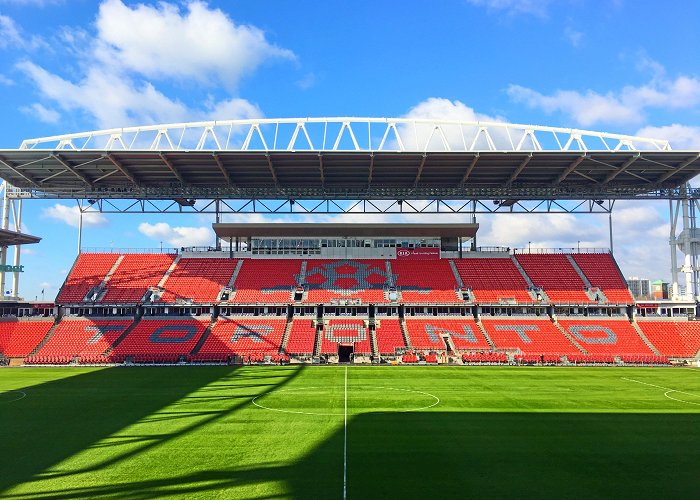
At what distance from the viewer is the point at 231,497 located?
12547 millimetres

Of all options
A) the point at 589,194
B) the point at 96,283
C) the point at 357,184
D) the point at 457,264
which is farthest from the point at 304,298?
the point at 589,194

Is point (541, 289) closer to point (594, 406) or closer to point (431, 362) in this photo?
point (431, 362)

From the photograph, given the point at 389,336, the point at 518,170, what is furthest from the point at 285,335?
the point at 518,170

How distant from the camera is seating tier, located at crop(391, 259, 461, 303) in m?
54.5

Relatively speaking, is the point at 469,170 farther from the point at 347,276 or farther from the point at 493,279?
the point at 347,276

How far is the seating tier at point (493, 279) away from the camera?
54500 mm

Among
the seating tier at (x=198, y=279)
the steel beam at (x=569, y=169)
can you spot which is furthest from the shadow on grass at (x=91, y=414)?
the steel beam at (x=569, y=169)

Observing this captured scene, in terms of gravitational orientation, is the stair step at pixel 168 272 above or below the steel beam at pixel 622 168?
below

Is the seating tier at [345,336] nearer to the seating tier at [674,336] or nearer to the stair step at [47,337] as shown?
the stair step at [47,337]

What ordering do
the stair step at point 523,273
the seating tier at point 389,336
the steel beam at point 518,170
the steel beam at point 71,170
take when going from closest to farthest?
the steel beam at point 71,170 < the steel beam at point 518,170 < the seating tier at point 389,336 < the stair step at point 523,273

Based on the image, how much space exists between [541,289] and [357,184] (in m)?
23.1

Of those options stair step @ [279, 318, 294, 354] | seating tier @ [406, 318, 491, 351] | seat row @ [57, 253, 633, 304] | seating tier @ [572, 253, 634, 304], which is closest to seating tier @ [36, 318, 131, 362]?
seat row @ [57, 253, 633, 304]

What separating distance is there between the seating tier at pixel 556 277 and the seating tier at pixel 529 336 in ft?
13.8

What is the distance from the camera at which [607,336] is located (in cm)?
4912
